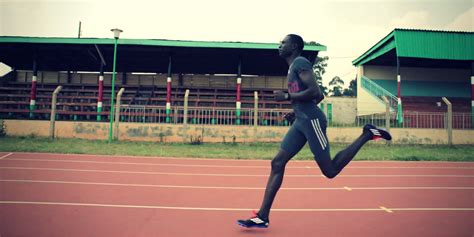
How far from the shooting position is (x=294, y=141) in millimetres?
2732

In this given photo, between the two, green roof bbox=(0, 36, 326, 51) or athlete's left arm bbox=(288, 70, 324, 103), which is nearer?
athlete's left arm bbox=(288, 70, 324, 103)

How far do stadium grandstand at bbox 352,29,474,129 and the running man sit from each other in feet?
40.8

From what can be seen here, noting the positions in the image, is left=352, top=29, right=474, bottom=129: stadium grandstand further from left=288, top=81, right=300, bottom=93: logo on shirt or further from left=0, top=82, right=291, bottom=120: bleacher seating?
left=288, top=81, right=300, bottom=93: logo on shirt

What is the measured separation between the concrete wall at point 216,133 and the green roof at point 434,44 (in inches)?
251

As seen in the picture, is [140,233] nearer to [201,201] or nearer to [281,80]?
[201,201]

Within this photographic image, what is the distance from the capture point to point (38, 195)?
3.99 metres

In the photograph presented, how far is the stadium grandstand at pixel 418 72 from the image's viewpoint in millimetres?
17359

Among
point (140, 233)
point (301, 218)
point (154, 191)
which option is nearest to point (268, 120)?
point (154, 191)

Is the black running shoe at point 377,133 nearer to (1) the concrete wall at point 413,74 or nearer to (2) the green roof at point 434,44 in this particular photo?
(2) the green roof at point 434,44

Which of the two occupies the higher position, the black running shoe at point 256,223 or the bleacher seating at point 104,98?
the bleacher seating at point 104,98

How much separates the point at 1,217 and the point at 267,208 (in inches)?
112

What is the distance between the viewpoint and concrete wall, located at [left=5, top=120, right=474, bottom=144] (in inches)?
502

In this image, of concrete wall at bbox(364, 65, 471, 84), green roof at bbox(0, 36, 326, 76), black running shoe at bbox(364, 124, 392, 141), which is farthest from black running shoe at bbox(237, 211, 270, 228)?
concrete wall at bbox(364, 65, 471, 84)

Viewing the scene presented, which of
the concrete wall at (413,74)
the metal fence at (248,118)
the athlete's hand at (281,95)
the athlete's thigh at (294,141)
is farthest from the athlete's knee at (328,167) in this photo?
the concrete wall at (413,74)
